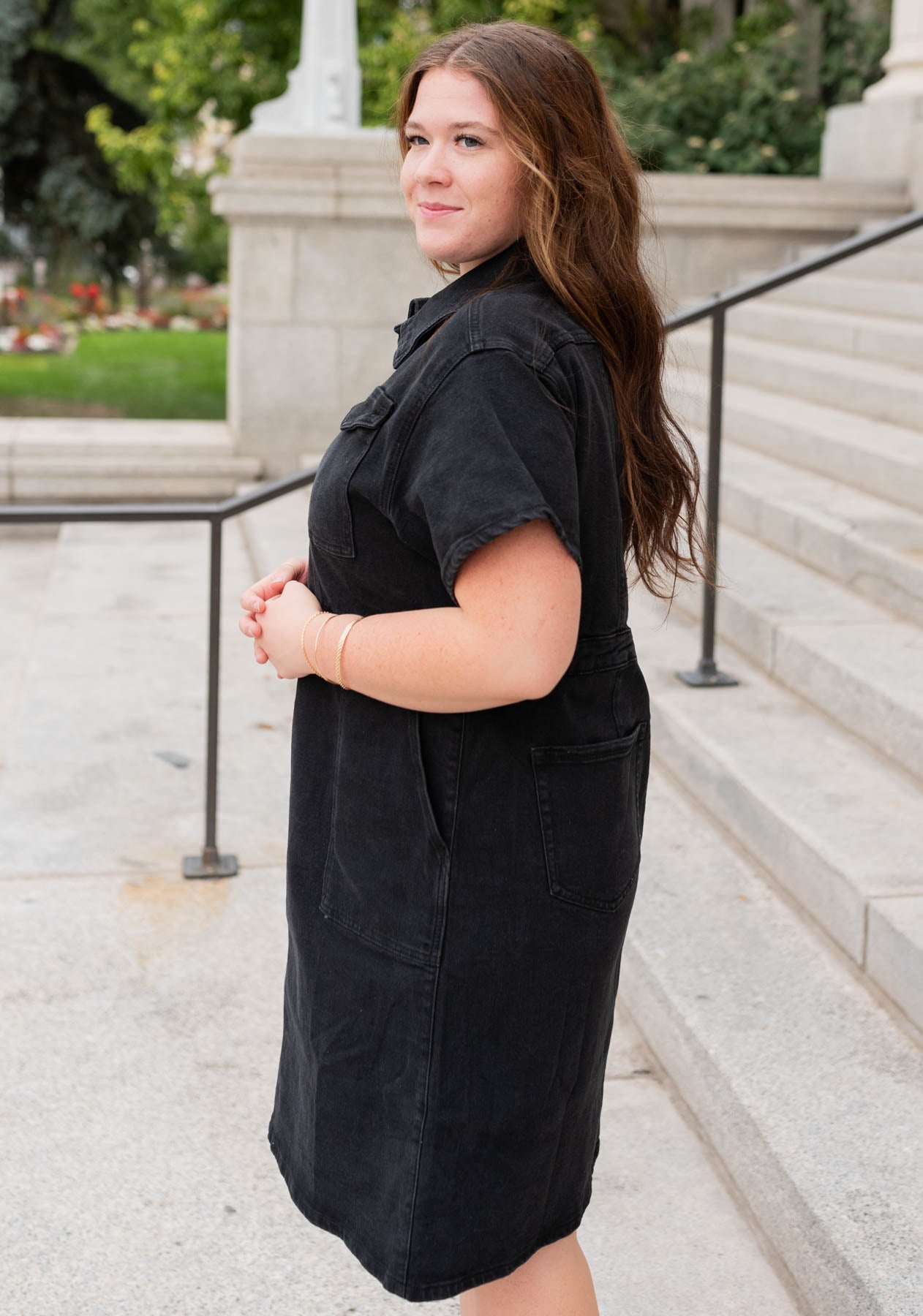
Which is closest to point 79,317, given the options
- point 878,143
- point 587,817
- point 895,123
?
point 878,143

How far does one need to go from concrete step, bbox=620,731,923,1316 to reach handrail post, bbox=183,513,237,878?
107cm

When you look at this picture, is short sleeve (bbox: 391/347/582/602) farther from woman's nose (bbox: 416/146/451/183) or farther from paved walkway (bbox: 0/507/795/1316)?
paved walkway (bbox: 0/507/795/1316)

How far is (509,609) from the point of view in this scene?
1.40 meters

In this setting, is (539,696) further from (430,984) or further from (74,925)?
(74,925)

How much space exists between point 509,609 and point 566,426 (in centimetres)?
18

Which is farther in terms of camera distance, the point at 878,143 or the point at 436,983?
the point at 878,143

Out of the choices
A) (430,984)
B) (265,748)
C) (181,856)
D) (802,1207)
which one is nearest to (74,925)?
(181,856)

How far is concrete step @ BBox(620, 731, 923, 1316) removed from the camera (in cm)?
224

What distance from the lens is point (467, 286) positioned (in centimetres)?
155

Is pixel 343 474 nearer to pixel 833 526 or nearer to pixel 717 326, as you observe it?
pixel 717 326

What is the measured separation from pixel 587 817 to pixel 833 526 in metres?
3.46

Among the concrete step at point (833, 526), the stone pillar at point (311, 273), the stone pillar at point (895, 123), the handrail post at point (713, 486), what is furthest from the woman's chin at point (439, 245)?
the stone pillar at point (895, 123)

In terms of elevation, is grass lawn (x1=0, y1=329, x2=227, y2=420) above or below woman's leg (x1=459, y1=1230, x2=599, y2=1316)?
above

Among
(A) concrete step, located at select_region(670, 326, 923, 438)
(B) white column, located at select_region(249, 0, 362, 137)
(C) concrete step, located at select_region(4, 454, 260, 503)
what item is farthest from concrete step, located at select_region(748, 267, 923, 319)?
(C) concrete step, located at select_region(4, 454, 260, 503)
